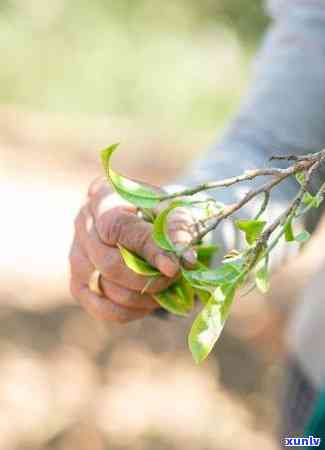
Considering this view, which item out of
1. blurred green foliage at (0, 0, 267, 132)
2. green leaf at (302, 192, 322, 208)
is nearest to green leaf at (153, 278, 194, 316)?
green leaf at (302, 192, 322, 208)

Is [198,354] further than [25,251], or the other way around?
[25,251]

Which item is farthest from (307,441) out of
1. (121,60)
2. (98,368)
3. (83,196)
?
(121,60)

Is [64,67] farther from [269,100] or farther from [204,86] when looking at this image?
[269,100]

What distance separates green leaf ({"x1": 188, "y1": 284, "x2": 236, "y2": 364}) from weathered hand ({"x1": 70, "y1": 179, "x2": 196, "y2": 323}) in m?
0.16

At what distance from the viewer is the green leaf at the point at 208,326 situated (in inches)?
26.0

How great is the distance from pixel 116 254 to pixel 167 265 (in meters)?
0.13

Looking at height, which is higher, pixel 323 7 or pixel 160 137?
pixel 323 7

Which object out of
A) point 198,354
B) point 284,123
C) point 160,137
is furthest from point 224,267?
point 160,137

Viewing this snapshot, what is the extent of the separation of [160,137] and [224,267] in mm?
3612

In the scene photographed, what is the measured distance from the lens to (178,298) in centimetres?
89

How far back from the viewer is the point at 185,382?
2.53 meters

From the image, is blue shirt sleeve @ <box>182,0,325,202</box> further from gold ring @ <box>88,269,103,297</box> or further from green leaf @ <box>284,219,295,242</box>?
green leaf @ <box>284,219,295,242</box>

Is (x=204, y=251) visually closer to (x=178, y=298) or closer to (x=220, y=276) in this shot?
(x=178, y=298)

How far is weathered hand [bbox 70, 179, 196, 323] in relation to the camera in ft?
2.86
